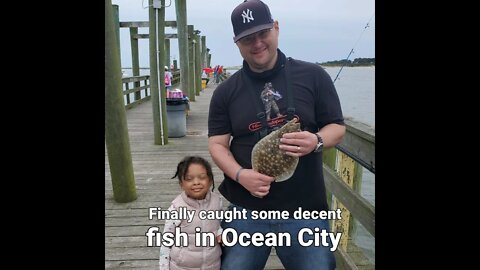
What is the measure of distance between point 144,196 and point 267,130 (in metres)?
2.45

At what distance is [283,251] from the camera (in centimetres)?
166

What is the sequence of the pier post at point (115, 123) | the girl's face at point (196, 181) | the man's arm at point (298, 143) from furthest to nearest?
the pier post at point (115, 123), the girl's face at point (196, 181), the man's arm at point (298, 143)

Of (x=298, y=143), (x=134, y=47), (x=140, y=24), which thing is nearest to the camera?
(x=298, y=143)

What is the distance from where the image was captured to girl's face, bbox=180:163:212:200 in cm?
168

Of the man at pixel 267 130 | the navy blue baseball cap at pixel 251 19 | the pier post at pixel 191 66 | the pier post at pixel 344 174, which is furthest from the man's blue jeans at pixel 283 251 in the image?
the pier post at pixel 191 66

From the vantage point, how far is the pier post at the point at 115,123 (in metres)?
2.96

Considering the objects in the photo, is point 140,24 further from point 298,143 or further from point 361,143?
point 298,143

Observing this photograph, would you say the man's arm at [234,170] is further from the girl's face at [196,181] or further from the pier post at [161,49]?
the pier post at [161,49]

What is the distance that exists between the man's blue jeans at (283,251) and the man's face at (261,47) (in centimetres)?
65

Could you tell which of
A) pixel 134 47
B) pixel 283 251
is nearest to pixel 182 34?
pixel 134 47

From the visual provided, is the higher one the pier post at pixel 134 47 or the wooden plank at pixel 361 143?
the pier post at pixel 134 47
